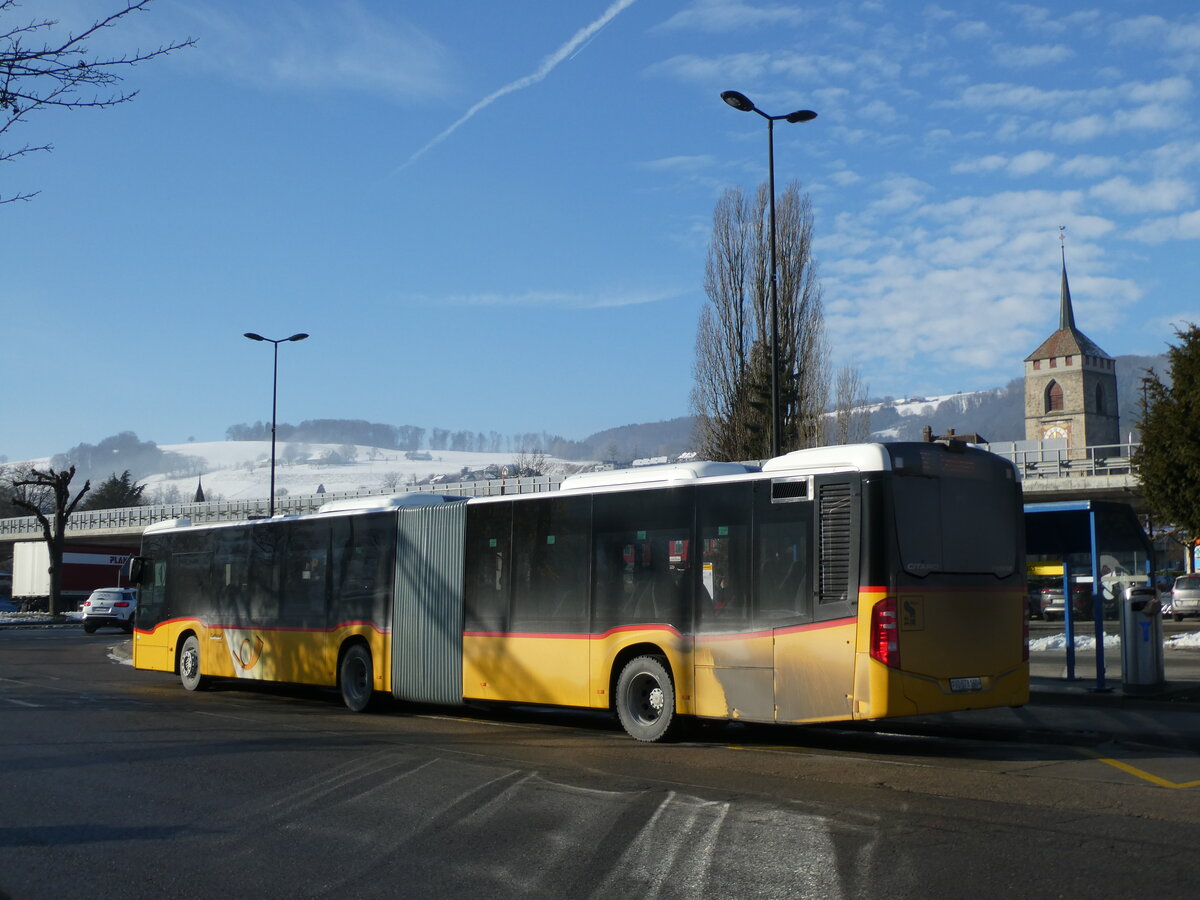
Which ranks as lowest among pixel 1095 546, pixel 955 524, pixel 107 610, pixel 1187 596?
pixel 107 610

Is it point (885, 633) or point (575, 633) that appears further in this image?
point (575, 633)

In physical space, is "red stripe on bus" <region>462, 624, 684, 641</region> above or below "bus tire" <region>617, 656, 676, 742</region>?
above

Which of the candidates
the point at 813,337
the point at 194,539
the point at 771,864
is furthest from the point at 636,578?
the point at 813,337

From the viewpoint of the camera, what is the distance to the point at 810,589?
11.2m

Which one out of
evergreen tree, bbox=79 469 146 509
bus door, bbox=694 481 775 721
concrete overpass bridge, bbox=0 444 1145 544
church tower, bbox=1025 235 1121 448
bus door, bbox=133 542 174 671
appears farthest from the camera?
church tower, bbox=1025 235 1121 448

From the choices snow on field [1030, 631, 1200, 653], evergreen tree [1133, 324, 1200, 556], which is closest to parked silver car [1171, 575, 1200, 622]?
evergreen tree [1133, 324, 1200, 556]

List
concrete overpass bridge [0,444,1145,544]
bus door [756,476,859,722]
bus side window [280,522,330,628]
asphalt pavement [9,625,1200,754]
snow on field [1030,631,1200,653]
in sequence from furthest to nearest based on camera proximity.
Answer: concrete overpass bridge [0,444,1145,544]
snow on field [1030,631,1200,653]
bus side window [280,522,330,628]
asphalt pavement [9,625,1200,754]
bus door [756,476,859,722]

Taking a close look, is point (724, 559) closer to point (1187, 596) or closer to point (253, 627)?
point (253, 627)

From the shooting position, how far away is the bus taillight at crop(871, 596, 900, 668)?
34.7ft

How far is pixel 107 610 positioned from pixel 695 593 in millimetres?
37033

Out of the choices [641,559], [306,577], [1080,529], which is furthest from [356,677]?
[1080,529]

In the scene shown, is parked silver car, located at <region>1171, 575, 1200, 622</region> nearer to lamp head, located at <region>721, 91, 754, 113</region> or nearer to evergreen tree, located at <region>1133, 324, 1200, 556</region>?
evergreen tree, located at <region>1133, 324, 1200, 556</region>

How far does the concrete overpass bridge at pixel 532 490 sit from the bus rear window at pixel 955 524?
14.4 meters

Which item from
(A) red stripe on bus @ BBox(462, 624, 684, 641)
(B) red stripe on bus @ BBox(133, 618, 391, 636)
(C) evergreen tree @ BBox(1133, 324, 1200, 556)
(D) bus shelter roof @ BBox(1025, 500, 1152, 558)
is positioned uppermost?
(C) evergreen tree @ BBox(1133, 324, 1200, 556)
